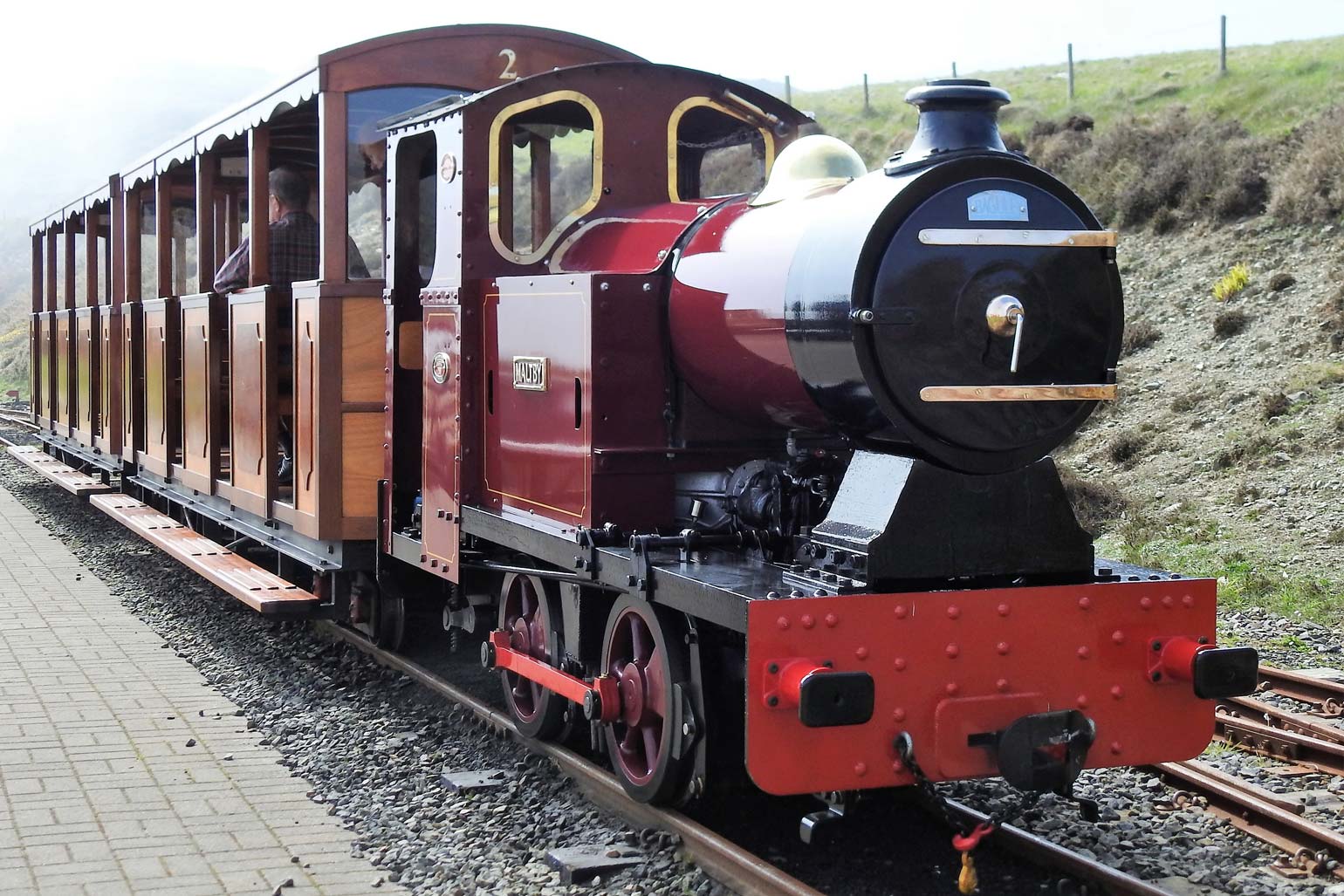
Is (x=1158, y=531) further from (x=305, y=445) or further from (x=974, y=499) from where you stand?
(x=974, y=499)

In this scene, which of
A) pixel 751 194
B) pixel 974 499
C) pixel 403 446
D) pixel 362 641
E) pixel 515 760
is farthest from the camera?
pixel 362 641

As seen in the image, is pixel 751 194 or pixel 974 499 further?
pixel 751 194

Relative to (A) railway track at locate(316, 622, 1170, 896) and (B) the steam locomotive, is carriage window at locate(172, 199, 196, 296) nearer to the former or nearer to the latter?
(B) the steam locomotive

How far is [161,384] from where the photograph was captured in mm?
10773

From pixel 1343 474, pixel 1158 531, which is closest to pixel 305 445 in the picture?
pixel 1158 531

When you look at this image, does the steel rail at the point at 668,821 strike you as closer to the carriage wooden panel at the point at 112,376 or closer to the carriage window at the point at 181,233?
the carriage window at the point at 181,233

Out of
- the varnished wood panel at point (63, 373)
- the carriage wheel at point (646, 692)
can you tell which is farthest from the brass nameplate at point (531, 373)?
the varnished wood panel at point (63, 373)

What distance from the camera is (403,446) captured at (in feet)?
22.7

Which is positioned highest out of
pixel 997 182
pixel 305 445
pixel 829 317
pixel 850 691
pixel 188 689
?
pixel 997 182

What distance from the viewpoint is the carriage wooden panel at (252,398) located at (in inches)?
315

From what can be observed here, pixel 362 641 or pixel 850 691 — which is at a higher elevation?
pixel 850 691

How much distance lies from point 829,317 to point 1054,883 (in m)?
1.83

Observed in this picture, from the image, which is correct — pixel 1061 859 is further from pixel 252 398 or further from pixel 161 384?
pixel 161 384

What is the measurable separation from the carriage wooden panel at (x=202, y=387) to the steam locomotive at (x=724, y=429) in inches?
75.6
